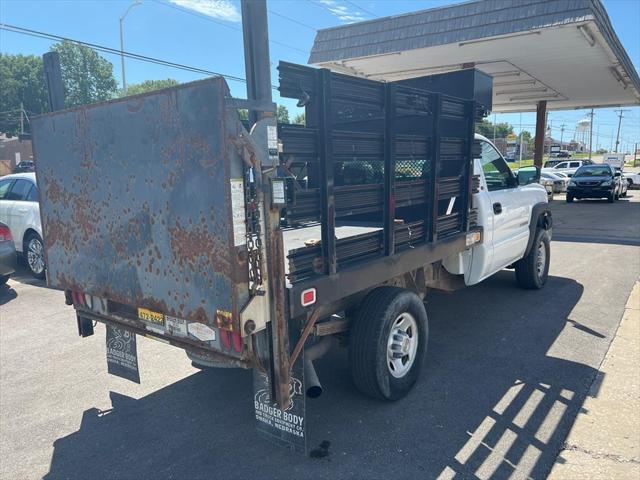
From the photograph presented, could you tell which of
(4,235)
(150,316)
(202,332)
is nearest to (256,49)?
(202,332)

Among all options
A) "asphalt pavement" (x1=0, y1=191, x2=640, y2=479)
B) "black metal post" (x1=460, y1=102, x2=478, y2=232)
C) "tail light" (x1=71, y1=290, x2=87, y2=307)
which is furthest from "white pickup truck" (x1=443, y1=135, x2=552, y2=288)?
"tail light" (x1=71, y1=290, x2=87, y2=307)

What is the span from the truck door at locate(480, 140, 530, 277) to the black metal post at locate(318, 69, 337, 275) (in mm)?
2608

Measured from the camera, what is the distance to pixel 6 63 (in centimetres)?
5925

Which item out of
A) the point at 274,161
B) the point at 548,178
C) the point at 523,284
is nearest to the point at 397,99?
the point at 274,161

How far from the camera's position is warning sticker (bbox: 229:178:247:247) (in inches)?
94.3

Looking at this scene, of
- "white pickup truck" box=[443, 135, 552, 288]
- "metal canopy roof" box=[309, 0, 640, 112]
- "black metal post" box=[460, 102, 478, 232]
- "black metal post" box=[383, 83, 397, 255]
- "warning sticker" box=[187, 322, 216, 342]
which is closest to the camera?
"warning sticker" box=[187, 322, 216, 342]

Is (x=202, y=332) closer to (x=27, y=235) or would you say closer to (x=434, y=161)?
(x=434, y=161)

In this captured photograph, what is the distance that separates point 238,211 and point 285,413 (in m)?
1.32

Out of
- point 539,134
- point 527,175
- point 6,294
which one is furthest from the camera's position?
point 539,134

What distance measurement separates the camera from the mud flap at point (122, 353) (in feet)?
11.6

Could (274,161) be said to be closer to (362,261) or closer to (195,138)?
(195,138)

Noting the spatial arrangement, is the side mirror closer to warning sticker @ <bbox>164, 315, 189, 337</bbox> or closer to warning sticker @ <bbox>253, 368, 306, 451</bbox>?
warning sticker @ <bbox>253, 368, 306, 451</bbox>

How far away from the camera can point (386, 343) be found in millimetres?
3461

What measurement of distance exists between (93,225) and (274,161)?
145cm
